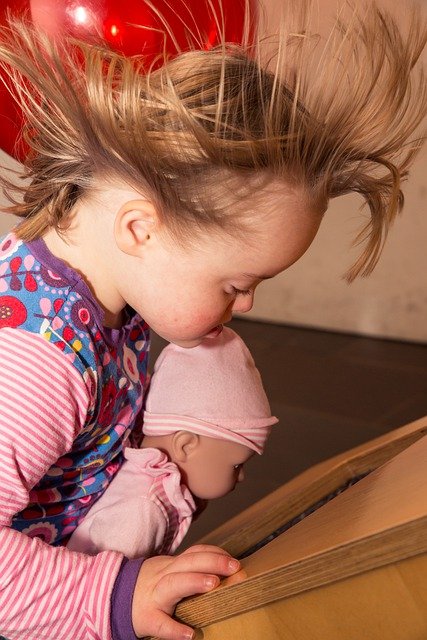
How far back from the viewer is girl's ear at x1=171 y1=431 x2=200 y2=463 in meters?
1.06

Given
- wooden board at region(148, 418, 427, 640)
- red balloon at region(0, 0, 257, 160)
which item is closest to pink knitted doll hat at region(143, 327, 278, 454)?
wooden board at region(148, 418, 427, 640)

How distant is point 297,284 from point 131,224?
2.10 m

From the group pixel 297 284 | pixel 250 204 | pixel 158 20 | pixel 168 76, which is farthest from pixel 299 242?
pixel 297 284

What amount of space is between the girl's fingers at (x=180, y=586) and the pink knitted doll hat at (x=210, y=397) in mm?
270

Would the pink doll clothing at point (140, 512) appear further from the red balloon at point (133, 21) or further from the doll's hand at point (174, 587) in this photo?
the red balloon at point (133, 21)

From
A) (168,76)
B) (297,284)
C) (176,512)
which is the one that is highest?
(168,76)

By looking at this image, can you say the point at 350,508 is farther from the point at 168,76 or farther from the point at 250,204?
the point at 168,76

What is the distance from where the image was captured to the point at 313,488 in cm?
107

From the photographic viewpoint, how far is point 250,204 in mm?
823

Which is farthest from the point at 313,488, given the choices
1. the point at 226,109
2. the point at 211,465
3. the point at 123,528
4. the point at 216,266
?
the point at 226,109

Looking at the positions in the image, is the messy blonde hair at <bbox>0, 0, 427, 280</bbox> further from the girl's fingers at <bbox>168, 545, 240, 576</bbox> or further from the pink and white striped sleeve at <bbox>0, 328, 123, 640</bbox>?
the girl's fingers at <bbox>168, 545, 240, 576</bbox>

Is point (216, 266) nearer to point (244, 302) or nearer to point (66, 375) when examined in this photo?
point (244, 302)

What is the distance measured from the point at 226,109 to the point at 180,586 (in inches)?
16.7

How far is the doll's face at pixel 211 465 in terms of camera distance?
3.50ft
